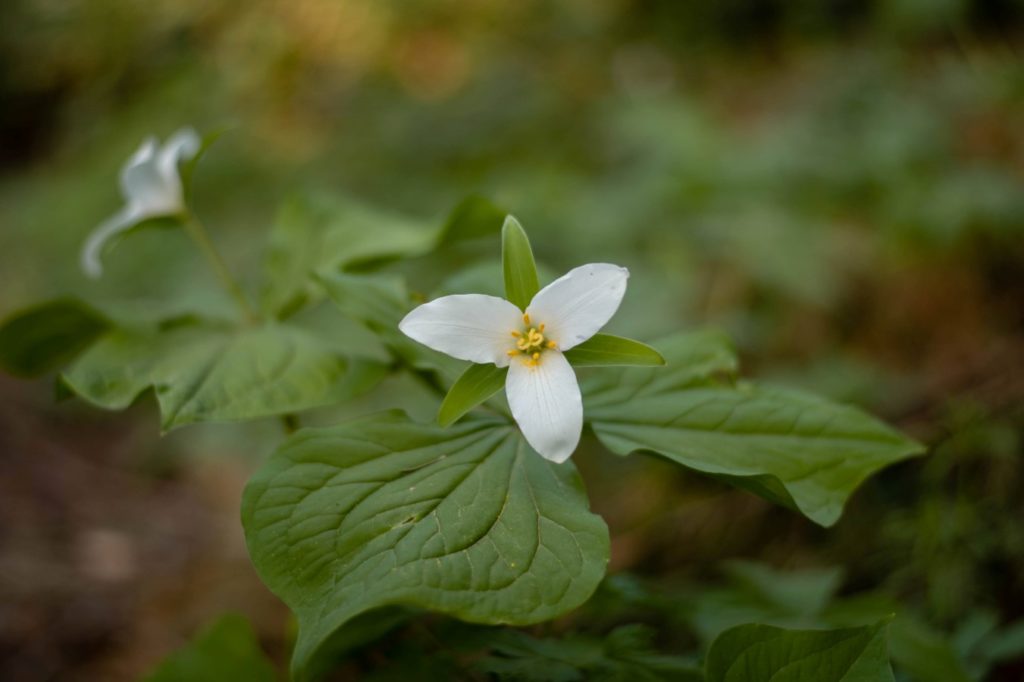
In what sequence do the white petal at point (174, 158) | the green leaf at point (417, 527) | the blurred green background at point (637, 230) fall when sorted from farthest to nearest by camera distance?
1. the blurred green background at point (637, 230)
2. the white petal at point (174, 158)
3. the green leaf at point (417, 527)

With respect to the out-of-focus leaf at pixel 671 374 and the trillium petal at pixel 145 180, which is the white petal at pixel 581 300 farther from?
the trillium petal at pixel 145 180

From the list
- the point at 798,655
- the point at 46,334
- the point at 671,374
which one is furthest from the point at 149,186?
the point at 798,655

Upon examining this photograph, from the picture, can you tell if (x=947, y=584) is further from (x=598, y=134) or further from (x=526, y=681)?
(x=598, y=134)

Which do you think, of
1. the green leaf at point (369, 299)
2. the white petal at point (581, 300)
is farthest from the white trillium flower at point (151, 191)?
the white petal at point (581, 300)

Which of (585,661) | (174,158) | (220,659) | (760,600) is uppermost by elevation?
(174,158)

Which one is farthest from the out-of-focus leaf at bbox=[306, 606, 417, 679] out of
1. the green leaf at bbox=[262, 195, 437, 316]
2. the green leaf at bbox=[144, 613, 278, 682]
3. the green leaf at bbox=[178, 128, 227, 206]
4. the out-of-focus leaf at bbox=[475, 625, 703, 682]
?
the green leaf at bbox=[178, 128, 227, 206]

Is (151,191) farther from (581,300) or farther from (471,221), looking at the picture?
(581,300)

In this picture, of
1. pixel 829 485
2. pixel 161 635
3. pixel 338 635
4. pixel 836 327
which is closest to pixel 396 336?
pixel 338 635
